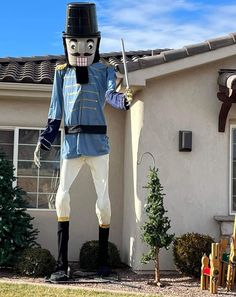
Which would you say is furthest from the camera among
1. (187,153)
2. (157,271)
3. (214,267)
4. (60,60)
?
(60,60)

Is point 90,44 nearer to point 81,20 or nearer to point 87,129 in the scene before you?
point 81,20

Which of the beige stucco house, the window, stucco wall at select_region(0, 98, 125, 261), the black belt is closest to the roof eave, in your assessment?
the beige stucco house

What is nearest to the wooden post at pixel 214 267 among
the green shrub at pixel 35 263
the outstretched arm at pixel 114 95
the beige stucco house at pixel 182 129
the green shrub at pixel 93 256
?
the beige stucco house at pixel 182 129

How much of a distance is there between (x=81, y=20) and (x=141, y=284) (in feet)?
12.5

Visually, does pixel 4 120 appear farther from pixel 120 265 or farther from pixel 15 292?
pixel 15 292

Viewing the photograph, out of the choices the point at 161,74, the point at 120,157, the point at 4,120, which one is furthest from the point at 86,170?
the point at 161,74

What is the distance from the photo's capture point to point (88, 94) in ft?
28.6

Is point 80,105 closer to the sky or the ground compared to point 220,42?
closer to the ground

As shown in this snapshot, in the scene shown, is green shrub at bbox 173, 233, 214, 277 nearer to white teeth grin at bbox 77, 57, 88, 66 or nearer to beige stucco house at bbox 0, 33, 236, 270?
beige stucco house at bbox 0, 33, 236, 270

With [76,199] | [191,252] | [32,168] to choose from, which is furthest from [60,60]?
[191,252]

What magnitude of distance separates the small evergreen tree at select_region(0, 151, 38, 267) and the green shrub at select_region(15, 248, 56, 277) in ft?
0.85

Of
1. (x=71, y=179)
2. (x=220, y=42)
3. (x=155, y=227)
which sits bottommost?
(x=155, y=227)

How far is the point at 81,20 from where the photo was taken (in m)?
8.60

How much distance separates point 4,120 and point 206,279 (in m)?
4.57
